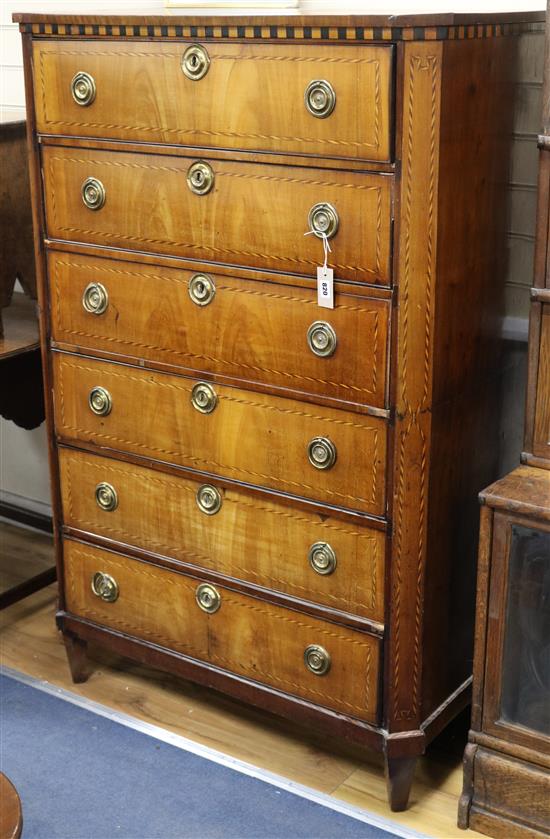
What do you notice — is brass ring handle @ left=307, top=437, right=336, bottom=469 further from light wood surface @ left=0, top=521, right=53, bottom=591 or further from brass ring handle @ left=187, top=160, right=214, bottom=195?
light wood surface @ left=0, top=521, right=53, bottom=591

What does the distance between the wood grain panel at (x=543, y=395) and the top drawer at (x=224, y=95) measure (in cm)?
47

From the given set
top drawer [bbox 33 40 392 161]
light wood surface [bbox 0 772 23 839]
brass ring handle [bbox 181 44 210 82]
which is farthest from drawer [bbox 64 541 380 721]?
brass ring handle [bbox 181 44 210 82]

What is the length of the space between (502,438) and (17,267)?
1399mm

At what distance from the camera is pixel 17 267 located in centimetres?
306

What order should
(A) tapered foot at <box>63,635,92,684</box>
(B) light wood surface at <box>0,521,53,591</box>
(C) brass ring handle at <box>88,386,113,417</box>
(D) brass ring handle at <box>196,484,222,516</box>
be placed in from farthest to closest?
(B) light wood surface at <box>0,521,53,591</box>, (A) tapered foot at <box>63,635,92,684</box>, (C) brass ring handle at <box>88,386,113,417</box>, (D) brass ring handle at <box>196,484,222,516</box>

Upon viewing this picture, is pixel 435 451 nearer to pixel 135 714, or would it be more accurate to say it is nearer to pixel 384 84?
pixel 384 84

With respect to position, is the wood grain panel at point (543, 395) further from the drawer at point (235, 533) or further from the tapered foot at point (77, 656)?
the tapered foot at point (77, 656)

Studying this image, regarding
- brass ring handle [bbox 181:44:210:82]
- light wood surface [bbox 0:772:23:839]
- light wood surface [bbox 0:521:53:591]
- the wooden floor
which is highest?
brass ring handle [bbox 181:44:210:82]

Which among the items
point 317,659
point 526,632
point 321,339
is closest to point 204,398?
point 321,339

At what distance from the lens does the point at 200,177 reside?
7.47 ft

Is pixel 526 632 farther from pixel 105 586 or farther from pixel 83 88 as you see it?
pixel 83 88

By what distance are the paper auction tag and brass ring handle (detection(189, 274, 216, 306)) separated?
0.27 metres

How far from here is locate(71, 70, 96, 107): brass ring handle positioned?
7.77 feet

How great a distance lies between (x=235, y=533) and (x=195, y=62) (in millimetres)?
1001
